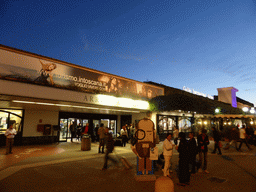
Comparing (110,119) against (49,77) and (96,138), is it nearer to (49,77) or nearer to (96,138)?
(96,138)

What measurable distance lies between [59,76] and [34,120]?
5.99 metres

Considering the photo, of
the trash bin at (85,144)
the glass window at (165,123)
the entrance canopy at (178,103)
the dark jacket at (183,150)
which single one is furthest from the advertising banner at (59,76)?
the dark jacket at (183,150)

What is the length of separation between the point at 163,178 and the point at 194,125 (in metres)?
22.9

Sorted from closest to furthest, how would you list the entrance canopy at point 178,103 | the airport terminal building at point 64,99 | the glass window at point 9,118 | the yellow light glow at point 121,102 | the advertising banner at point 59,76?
the advertising banner at point 59,76
the airport terminal building at point 64,99
the yellow light glow at point 121,102
the glass window at point 9,118
the entrance canopy at point 178,103

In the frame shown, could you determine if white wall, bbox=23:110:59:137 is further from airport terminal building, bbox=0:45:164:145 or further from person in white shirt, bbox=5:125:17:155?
person in white shirt, bbox=5:125:17:155

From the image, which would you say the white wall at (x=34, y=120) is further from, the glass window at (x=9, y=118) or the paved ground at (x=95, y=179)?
the paved ground at (x=95, y=179)

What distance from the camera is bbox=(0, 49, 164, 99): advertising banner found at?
995cm

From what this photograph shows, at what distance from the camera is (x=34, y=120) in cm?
1507

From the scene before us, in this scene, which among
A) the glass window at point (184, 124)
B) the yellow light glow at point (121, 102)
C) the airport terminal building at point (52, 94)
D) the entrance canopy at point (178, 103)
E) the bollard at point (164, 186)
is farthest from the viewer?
the glass window at point (184, 124)

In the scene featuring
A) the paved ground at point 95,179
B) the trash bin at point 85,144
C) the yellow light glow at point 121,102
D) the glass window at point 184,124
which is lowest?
the paved ground at point 95,179

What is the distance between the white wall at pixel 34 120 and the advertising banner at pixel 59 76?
5.50m

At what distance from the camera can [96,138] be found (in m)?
18.2

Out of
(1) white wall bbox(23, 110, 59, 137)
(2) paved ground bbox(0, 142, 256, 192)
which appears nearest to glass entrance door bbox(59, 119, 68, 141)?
(1) white wall bbox(23, 110, 59, 137)

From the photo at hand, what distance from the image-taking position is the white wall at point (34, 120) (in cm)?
1461
